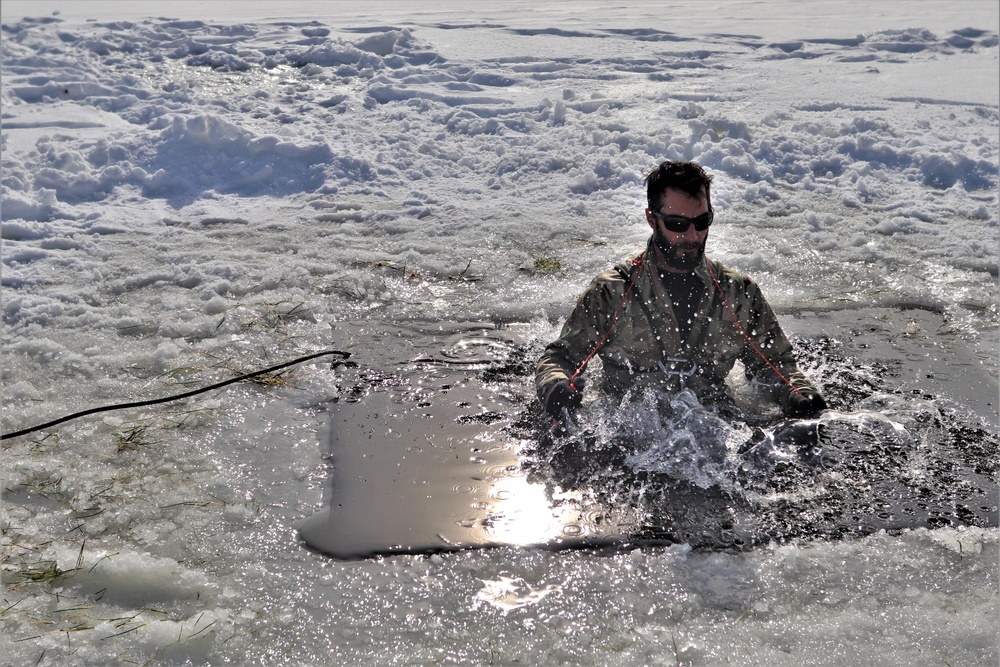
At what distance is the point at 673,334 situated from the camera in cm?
436

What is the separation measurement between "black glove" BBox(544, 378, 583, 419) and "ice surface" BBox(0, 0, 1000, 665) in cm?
83

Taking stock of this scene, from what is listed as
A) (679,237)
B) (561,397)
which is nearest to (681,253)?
(679,237)

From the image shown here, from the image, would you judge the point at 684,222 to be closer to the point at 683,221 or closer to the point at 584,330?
the point at 683,221

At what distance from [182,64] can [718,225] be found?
6515mm

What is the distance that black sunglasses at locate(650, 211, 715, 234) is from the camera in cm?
405

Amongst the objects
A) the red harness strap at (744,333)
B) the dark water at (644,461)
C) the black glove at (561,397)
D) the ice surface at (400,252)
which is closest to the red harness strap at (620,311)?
the red harness strap at (744,333)

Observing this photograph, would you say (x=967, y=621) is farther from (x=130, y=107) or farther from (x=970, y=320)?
(x=130, y=107)

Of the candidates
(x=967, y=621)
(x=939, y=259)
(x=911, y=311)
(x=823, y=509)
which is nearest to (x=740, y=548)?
(x=823, y=509)

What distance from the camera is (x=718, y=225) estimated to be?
6.88 metres

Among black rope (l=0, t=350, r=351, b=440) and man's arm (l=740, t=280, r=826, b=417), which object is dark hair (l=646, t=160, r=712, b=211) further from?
black rope (l=0, t=350, r=351, b=440)

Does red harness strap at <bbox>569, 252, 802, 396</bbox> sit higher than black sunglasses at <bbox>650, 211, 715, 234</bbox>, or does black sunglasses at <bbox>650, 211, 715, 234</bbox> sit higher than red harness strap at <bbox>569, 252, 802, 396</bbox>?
black sunglasses at <bbox>650, 211, 715, 234</bbox>

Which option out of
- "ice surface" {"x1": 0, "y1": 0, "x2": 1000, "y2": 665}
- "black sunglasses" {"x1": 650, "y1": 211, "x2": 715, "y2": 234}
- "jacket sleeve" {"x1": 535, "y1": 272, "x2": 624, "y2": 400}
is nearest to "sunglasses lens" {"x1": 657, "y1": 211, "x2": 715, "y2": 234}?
"black sunglasses" {"x1": 650, "y1": 211, "x2": 715, "y2": 234}

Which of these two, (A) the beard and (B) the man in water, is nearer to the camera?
(A) the beard

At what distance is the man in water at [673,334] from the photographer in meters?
4.30
